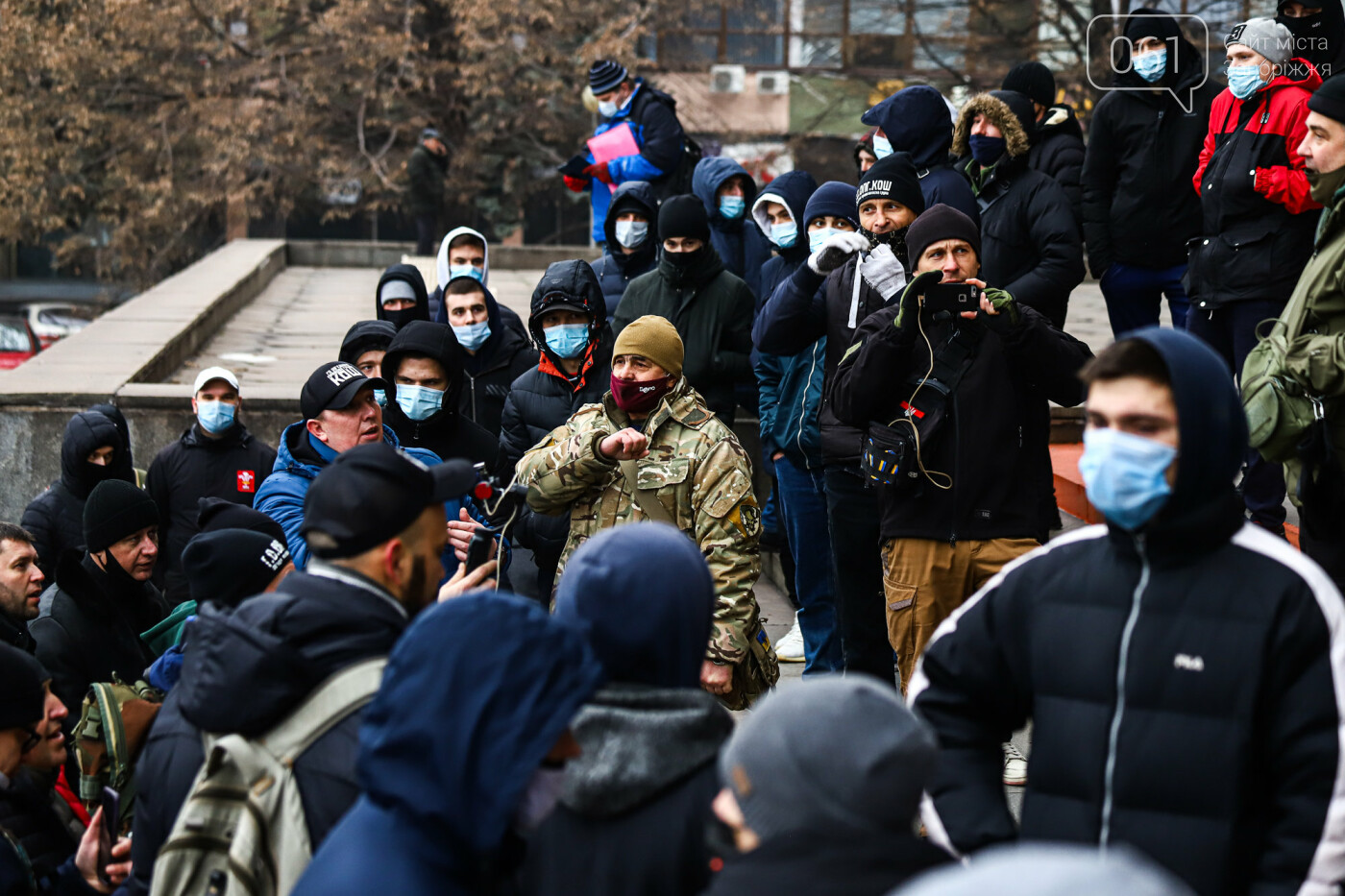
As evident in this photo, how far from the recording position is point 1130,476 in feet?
8.89

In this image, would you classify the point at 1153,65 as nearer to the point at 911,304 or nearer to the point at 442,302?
the point at 911,304

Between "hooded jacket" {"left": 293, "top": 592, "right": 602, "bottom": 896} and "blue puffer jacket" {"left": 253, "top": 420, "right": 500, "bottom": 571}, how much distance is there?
3.03 m

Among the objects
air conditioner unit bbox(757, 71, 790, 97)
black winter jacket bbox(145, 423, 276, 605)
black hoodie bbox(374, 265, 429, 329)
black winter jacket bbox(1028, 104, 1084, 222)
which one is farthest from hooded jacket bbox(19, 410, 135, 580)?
air conditioner unit bbox(757, 71, 790, 97)

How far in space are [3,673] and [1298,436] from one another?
3869mm

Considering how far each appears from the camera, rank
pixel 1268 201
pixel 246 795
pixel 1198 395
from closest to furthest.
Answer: pixel 1198 395 → pixel 246 795 → pixel 1268 201

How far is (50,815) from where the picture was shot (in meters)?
4.03

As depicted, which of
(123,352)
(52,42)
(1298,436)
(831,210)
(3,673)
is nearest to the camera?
(3,673)

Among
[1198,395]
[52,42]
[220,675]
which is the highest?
[52,42]

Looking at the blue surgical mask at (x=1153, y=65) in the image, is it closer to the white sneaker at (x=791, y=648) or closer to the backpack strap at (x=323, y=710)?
the white sneaker at (x=791, y=648)

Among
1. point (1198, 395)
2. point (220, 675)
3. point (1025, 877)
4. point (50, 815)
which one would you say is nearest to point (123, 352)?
point (50, 815)

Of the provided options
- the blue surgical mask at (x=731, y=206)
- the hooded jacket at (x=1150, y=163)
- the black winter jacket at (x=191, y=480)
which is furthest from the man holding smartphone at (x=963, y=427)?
the blue surgical mask at (x=731, y=206)

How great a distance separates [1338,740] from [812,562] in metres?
4.18

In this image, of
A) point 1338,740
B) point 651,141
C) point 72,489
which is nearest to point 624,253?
point 651,141

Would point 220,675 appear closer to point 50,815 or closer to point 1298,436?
point 50,815
